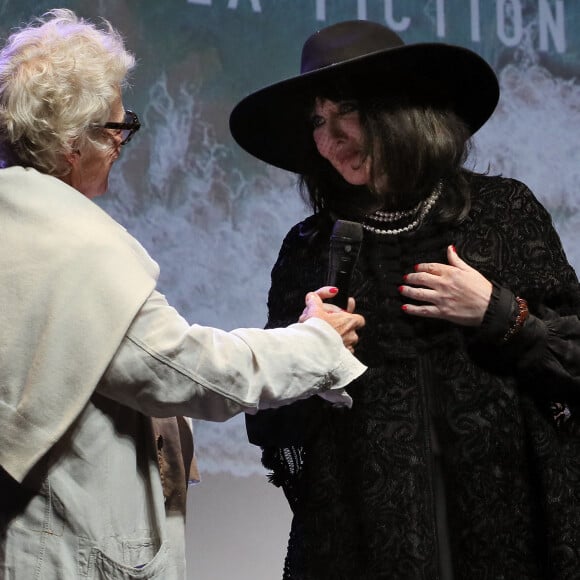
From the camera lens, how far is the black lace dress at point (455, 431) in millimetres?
1803

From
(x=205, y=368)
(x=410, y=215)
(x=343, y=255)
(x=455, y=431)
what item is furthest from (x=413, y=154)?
(x=205, y=368)

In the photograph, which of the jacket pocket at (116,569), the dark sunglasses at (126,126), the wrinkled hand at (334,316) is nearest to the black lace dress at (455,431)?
the wrinkled hand at (334,316)

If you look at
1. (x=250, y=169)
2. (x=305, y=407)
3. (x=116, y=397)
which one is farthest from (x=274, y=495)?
(x=116, y=397)

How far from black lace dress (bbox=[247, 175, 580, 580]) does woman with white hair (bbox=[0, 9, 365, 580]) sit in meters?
0.27

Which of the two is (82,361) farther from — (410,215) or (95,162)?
(410,215)

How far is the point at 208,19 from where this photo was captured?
308cm

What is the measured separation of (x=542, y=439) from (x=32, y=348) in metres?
0.95

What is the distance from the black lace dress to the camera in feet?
5.91

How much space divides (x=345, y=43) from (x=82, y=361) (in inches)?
35.9

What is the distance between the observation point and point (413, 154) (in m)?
1.93

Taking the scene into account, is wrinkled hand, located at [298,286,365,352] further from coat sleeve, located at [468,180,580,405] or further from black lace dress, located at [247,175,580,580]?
coat sleeve, located at [468,180,580,405]

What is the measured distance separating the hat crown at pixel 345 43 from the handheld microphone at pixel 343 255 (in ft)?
1.27

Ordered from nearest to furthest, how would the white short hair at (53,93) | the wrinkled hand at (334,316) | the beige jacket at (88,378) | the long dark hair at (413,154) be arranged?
the beige jacket at (88,378) → the white short hair at (53,93) → the wrinkled hand at (334,316) → the long dark hair at (413,154)

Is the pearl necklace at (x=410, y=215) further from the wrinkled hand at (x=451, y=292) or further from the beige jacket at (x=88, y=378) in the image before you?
the beige jacket at (x=88, y=378)
